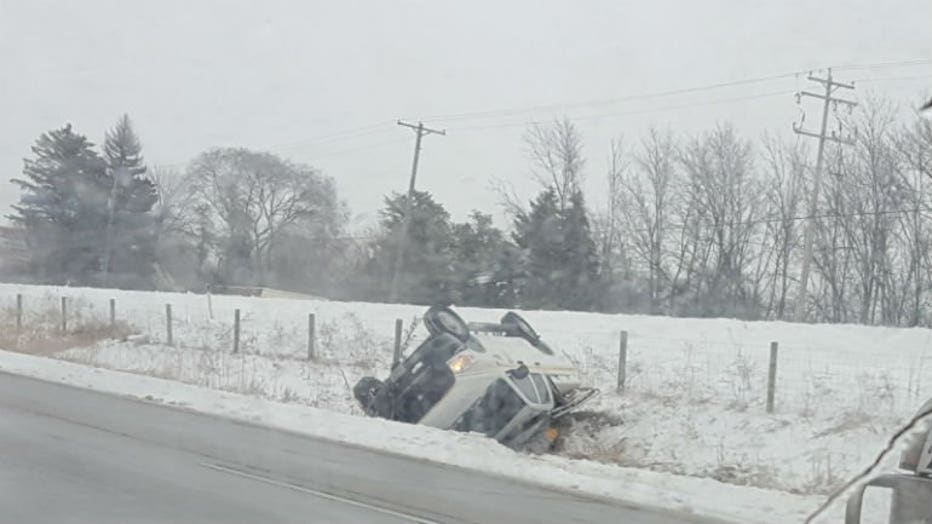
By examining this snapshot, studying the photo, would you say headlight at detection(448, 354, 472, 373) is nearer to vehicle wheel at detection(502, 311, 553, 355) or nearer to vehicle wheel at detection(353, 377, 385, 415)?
vehicle wheel at detection(502, 311, 553, 355)

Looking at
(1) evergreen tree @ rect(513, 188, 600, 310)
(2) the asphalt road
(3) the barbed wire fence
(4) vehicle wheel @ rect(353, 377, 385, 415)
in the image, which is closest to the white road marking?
(2) the asphalt road

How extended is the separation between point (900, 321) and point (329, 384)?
79.8 ft

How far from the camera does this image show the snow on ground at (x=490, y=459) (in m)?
9.31

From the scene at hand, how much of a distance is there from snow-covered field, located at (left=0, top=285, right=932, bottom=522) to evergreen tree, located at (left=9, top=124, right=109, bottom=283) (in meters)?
35.1

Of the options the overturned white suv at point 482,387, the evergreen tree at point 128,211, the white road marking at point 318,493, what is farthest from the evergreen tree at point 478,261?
the white road marking at point 318,493

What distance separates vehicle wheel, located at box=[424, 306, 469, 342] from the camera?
1444cm

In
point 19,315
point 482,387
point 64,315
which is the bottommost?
point 19,315

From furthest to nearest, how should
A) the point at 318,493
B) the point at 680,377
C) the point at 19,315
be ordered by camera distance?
the point at 19,315 → the point at 680,377 → the point at 318,493

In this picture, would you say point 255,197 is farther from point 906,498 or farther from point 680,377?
point 906,498

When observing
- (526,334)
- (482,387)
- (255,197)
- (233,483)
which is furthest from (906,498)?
(255,197)

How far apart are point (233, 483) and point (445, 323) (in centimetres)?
576

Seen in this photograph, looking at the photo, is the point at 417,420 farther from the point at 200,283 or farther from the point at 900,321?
the point at 200,283

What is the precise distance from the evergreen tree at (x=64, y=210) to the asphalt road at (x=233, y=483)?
54.0 metres

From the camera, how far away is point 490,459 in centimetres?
1161
